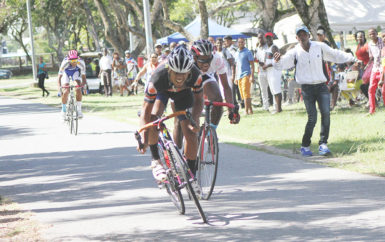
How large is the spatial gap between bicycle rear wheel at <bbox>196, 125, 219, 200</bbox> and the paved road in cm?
29

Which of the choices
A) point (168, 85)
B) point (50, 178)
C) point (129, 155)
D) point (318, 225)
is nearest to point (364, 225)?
point (318, 225)

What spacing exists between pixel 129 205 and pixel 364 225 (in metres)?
2.91

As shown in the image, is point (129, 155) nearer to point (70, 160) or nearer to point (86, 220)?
point (70, 160)

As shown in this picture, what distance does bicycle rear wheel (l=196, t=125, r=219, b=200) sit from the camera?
779 cm

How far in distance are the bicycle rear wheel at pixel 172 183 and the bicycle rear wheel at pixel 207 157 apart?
50 centimetres

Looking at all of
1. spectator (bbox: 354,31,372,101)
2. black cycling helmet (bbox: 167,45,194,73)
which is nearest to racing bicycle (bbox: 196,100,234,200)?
black cycling helmet (bbox: 167,45,194,73)

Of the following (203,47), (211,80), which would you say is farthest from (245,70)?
(203,47)

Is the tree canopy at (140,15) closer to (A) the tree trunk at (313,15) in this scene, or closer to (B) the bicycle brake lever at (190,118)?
(A) the tree trunk at (313,15)

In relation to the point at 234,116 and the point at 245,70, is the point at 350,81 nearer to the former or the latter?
the point at 245,70

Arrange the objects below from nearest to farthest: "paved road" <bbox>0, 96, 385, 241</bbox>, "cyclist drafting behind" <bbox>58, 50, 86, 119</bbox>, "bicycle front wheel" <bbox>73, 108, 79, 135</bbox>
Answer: "paved road" <bbox>0, 96, 385, 241</bbox> → "bicycle front wheel" <bbox>73, 108, 79, 135</bbox> → "cyclist drafting behind" <bbox>58, 50, 86, 119</bbox>

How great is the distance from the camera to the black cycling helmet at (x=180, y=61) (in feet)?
21.9

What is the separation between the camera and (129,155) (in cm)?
1262

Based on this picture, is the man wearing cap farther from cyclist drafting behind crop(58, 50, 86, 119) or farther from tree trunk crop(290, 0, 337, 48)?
tree trunk crop(290, 0, 337, 48)

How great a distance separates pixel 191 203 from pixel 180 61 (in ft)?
6.65
